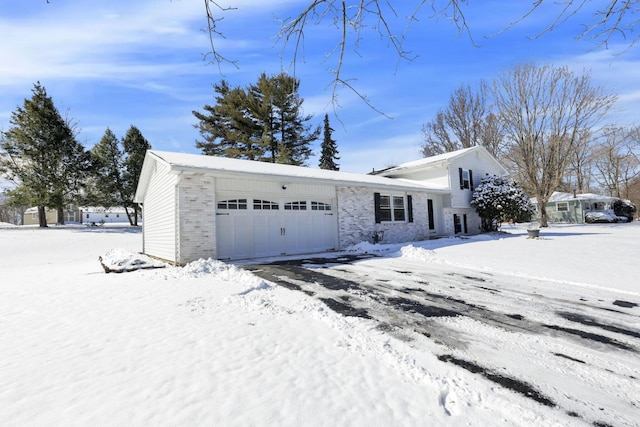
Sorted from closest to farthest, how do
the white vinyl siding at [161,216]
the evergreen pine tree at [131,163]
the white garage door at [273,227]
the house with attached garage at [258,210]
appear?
the house with attached garage at [258,210]
the white vinyl siding at [161,216]
the white garage door at [273,227]
the evergreen pine tree at [131,163]

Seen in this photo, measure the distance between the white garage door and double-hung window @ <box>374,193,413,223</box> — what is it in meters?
2.58

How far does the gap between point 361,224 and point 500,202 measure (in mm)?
10592

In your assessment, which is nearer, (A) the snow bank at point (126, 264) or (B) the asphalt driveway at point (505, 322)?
(B) the asphalt driveway at point (505, 322)

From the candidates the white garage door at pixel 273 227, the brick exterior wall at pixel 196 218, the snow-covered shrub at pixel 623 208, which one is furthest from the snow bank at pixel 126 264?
the snow-covered shrub at pixel 623 208

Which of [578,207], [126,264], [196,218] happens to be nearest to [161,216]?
[126,264]

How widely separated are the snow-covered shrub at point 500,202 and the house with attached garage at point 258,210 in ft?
16.5

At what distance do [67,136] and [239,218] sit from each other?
866 inches

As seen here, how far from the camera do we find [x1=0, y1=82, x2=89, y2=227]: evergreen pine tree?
21.0m

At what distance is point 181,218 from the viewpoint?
28.8ft

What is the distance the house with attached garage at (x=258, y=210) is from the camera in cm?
903

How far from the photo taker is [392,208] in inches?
579

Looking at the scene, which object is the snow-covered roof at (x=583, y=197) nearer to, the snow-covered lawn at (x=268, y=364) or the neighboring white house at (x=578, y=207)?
the neighboring white house at (x=578, y=207)

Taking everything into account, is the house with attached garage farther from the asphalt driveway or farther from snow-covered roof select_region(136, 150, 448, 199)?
the asphalt driveway

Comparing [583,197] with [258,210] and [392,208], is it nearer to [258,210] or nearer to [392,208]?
[392,208]
